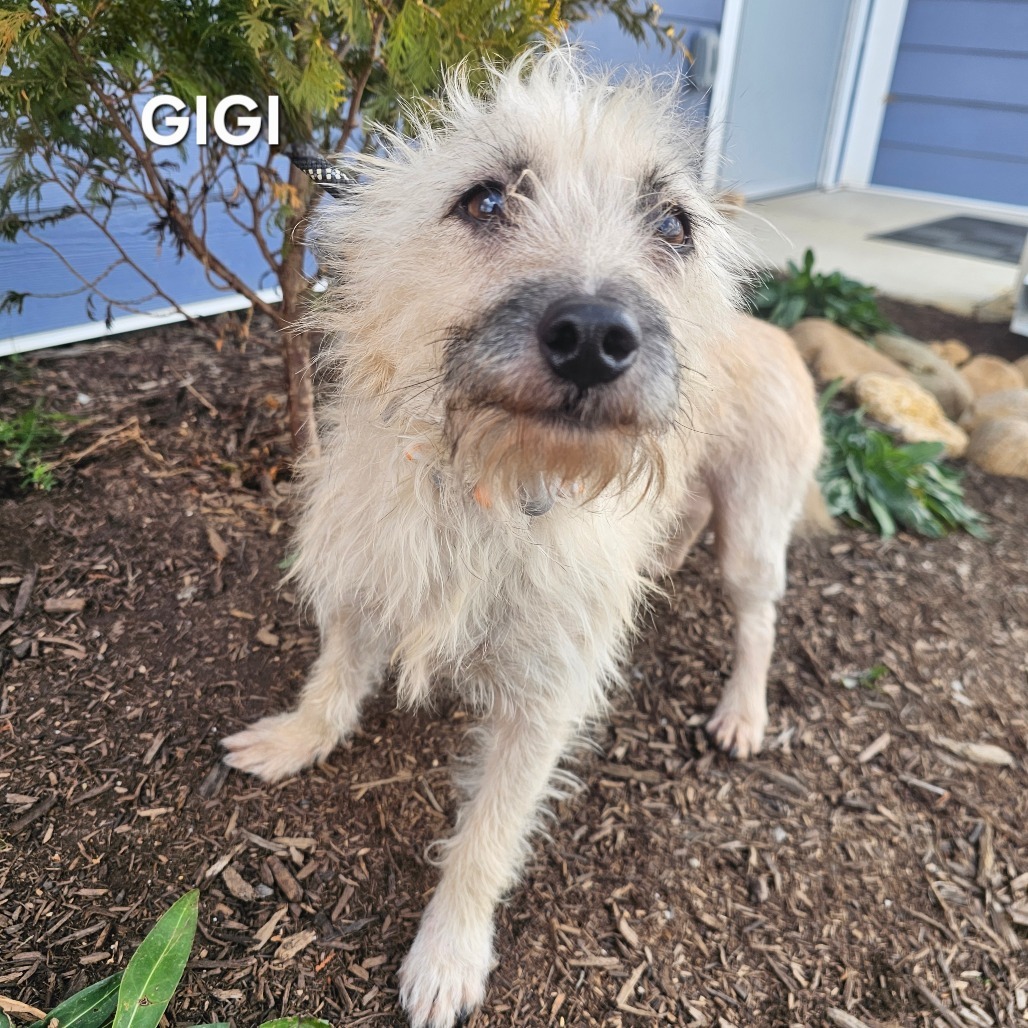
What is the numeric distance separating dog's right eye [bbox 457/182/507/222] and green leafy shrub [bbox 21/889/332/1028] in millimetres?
1613

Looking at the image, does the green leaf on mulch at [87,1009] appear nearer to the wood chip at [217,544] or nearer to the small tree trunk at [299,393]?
the wood chip at [217,544]

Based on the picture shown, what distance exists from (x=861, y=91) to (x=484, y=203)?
11.4 metres

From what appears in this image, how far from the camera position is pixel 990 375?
19.6ft

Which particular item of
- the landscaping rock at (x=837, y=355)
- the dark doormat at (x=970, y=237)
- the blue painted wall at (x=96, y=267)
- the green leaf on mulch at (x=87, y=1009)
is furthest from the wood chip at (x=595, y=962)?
the dark doormat at (x=970, y=237)

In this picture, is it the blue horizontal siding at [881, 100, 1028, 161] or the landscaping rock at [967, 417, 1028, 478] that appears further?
the blue horizontal siding at [881, 100, 1028, 161]

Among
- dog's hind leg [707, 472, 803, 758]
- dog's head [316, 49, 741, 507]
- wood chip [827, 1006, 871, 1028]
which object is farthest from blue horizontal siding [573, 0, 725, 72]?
wood chip [827, 1006, 871, 1028]

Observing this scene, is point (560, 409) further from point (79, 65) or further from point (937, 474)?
point (937, 474)

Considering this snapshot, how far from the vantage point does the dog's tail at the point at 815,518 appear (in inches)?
146

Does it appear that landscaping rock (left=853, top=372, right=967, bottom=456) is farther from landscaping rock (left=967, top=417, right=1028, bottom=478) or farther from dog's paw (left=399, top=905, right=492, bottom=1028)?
dog's paw (left=399, top=905, right=492, bottom=1028)

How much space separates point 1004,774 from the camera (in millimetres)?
2908

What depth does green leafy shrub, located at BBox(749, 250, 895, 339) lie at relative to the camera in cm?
614

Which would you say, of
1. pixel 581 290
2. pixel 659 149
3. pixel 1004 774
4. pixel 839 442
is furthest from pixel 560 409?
pixel 839 442

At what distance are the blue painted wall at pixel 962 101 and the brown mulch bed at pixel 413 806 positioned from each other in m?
9.50

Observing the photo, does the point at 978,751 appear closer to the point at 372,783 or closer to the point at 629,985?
the point at 629,985
